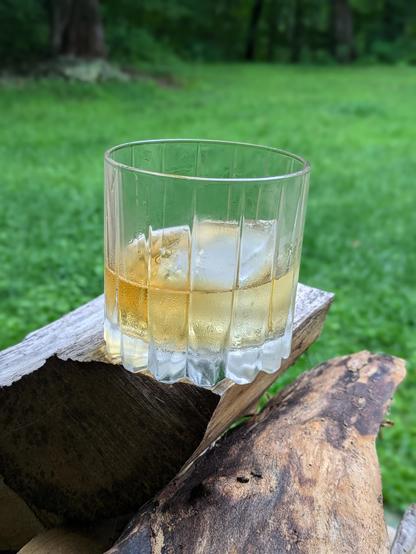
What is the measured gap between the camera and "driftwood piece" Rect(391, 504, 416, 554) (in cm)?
147

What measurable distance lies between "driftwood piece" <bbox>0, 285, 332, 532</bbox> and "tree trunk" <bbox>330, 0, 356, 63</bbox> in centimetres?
2073

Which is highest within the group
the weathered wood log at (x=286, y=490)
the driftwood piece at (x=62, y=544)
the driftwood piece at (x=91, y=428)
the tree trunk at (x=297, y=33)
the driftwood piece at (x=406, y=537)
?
the driftwood piece at (x=91, y=428)

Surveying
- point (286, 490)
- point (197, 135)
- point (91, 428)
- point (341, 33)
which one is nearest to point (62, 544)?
point (91, 428)

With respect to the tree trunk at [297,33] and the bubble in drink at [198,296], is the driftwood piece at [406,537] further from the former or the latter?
the tree trunk at [297,33]

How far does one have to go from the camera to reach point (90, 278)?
3.69m

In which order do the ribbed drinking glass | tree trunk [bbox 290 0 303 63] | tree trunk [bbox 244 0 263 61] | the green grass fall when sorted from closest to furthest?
the ribbed drinking glass < the green grass < tree trunk [bbox 290 0 303 63] < tree trunk [bbox 244 0 263 61]

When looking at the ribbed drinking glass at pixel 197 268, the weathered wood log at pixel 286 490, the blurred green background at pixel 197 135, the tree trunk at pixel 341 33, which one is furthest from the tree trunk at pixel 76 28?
the ribbed drinking glass at pixel 197 268

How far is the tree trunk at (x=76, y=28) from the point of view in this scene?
11875 millimetres

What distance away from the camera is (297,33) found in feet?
77.1

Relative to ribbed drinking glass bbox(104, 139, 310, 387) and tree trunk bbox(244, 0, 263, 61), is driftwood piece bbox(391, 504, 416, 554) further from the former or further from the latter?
tree trunk bbox(244, 0, 263, 61)

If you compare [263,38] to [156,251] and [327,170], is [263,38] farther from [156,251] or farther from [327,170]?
[156,251]

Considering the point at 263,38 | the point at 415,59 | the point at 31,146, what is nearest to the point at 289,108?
the point at 31,146

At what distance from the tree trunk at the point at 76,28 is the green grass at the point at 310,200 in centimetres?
117

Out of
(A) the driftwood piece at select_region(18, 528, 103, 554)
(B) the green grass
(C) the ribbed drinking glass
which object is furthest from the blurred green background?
(C) the ribbed drinking glass
